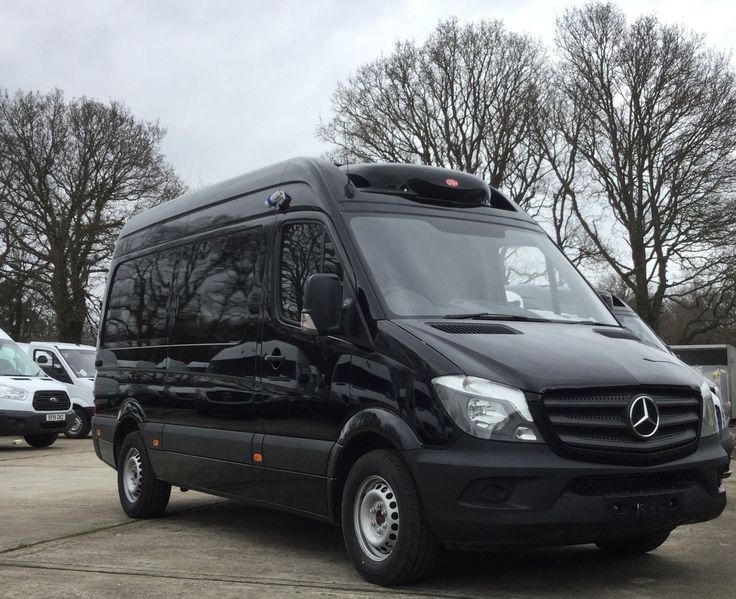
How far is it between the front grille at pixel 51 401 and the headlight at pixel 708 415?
14.2 meters

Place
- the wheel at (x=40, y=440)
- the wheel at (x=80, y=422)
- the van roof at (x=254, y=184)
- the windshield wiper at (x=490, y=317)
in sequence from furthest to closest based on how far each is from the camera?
the wheel at (x=80, y=422), the wheel at (x=40, y=440), the van roof at (x=254, y=184), the windshield wiper at (x=490, y=317)

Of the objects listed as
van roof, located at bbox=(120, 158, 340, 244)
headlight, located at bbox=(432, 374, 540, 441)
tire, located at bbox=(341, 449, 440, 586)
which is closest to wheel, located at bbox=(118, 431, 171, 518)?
van roof, located at bbox=(120, 158, 340, 244)

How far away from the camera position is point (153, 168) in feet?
122

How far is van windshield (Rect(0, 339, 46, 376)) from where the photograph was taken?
1880 cm

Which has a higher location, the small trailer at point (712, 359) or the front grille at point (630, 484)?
the small trailer at point (712, 359)

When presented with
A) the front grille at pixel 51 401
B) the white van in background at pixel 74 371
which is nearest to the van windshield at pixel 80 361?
the white van in background at pixel 74 371

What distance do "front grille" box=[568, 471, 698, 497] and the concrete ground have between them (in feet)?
1.83

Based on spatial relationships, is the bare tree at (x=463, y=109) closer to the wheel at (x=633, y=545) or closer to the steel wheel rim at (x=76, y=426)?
the steel wheel rim at (x=76, y=426)

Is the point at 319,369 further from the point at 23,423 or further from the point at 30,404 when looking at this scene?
the point at 30,404

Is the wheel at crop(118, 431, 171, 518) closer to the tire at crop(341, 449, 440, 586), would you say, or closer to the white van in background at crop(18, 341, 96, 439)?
the tire at crop(341, 449, 440, 586)

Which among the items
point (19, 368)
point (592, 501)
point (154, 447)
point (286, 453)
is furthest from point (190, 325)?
point (19, 368)

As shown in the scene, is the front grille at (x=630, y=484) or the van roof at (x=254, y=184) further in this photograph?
the van roof at (x=254, y=184)

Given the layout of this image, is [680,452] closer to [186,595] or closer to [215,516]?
[186,595]

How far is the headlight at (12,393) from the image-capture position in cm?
1764
